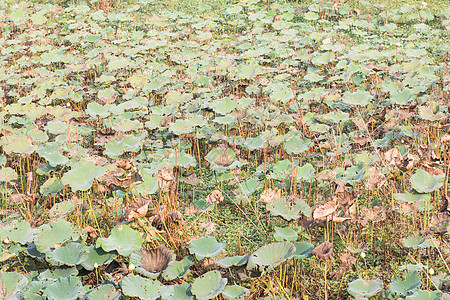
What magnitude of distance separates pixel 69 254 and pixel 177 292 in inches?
22.3

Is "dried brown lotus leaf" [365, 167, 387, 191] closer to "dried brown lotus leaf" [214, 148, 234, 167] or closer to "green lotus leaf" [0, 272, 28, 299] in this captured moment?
"dried brown lotus leaf" [214, 148, 234, 167]

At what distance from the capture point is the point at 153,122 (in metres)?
3.46

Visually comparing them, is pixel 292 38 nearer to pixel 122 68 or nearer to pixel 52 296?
pixel 122 68

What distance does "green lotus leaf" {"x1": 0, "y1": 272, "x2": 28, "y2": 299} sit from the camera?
202cm

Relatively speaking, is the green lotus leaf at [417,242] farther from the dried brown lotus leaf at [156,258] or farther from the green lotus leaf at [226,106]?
the green lotus leaf at [226,106]

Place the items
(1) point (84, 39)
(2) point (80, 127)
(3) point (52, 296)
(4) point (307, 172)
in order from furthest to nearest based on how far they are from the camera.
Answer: (1) point (84, 39), (2) point (80, 127), (4) point (307, 172), (3) point (52, 296)

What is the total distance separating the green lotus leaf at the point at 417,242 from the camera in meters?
2.16

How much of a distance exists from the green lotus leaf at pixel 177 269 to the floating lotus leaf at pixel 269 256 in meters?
0.30

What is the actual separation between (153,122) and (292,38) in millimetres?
2273

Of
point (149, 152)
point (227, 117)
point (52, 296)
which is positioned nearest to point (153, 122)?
point (149, 152)

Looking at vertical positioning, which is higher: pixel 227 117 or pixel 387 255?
pixel 227 117

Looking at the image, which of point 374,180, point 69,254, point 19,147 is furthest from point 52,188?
point 374,180

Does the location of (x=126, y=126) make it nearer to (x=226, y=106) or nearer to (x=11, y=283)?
(x=226, y=106)

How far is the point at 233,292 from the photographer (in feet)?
6.61
